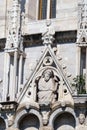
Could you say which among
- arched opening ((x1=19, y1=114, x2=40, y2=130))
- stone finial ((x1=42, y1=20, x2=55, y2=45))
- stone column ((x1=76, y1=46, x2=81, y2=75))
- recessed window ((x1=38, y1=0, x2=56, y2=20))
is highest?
recessed window ((x1=38, y1=0, x2=56, y2=20))

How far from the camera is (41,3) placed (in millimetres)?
23609

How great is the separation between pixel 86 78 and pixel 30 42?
2.55 m

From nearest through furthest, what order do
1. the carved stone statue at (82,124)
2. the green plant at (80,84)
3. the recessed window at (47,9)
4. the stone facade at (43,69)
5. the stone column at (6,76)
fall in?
the carved stone statue at (82,124), the green plant at (80,84), the stone facade at (43,69), the stone column at (6,76), the recessed window at (47,9)

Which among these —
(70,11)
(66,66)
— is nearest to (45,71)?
(66,66)

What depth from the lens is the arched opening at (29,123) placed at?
69.8ft

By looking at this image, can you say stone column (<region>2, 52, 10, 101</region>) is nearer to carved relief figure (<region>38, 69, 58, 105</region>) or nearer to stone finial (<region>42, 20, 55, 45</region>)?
carved relief figure (<region>38, 69, 58, 105</region>)

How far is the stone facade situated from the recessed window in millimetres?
123

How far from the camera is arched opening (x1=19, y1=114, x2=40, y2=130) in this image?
838 inches

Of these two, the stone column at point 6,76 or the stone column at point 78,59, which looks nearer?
the stone column at point 78,59

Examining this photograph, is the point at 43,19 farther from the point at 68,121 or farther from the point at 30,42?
the point at 68,121

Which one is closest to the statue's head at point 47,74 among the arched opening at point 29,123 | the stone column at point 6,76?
the arched opening at point 29,123

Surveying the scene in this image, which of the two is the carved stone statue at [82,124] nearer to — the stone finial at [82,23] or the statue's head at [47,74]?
the statue's head at [47,74]

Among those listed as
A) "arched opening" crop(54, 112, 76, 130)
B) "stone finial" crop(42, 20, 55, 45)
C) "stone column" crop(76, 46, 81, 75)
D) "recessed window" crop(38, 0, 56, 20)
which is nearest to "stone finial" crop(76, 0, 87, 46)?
"stone column" crop(76, 46, 81, 75)

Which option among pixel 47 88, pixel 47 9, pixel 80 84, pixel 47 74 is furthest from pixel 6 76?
pixel 47 9
